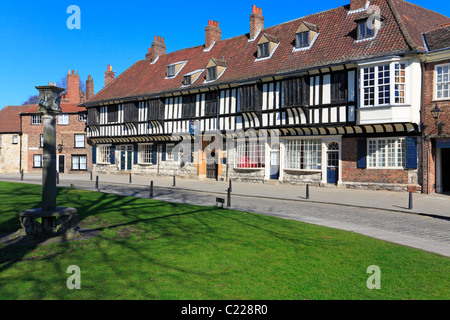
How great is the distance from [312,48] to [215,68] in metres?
7.59

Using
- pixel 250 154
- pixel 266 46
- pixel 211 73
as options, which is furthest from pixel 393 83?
pixel 211 73

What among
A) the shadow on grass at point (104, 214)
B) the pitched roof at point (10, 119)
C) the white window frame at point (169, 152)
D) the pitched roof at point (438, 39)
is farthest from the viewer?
the pitched roof at point (10, 119)

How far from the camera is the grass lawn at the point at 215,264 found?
4848 mm

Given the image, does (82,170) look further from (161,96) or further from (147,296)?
(147,296)

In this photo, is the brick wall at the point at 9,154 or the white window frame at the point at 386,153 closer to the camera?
the white window frame at the point at 386,153

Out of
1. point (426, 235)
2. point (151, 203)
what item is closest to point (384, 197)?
point (426, 235)

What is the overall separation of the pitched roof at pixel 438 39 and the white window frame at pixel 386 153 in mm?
4820

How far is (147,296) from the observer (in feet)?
15.0

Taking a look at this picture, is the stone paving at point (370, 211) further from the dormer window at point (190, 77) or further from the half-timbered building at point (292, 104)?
the dormer window at point (190, 77)

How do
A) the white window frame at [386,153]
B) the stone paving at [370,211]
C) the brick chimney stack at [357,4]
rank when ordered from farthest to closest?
the brick chimney stack at [357,4], the white window frame at [386,153], the stone paving at [370,211]

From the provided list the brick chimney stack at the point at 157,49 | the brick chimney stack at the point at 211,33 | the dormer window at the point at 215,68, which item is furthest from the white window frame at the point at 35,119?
the dormer window at the point at 215,68

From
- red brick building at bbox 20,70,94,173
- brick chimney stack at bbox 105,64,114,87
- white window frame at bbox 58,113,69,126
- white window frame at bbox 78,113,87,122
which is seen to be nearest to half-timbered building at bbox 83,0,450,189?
brick chimney stack at bbox 105,64,114,87

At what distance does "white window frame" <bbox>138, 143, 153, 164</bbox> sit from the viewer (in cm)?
3387

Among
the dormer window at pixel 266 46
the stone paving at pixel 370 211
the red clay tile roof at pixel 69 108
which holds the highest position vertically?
the dormer window at pixel 266 46
